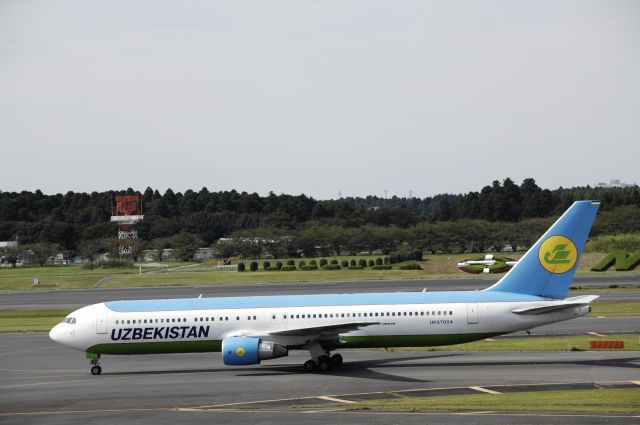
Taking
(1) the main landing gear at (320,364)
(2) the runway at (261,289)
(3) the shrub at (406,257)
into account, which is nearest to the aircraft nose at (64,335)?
(1) the main landing gear at (320,364)

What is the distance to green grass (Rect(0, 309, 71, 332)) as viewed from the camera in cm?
5928

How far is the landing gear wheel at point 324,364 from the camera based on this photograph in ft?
122

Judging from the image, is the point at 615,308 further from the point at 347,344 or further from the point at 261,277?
the point at 261,277

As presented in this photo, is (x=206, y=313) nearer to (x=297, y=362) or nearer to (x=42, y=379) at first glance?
(x=297, y=362)

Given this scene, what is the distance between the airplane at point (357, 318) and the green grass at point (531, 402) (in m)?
6.92

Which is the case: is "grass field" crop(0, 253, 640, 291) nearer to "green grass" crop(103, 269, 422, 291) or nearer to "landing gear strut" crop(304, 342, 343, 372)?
"green grass" crop(103, 269, 422, 291)

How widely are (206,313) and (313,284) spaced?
166ft

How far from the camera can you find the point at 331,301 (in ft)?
127

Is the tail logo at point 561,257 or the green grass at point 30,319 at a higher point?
the tail logo at point 561,257

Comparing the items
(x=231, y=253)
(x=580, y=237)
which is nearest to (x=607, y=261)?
(x=580, y=237)

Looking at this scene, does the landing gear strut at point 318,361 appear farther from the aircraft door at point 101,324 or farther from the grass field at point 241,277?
the grass field at point 241,277

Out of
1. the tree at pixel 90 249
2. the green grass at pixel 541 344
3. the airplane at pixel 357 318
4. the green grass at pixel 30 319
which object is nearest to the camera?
the airplane at pixel 357 318

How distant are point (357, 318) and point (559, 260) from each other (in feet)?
31.2

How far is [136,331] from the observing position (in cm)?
3900
